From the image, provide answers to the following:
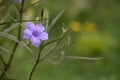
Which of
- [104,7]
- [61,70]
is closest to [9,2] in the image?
[61,70]

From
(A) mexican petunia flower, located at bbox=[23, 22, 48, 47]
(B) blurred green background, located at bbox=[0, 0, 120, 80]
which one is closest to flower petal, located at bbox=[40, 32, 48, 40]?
(A) mexican petunia flower, located at bbox=[23, 22, 48, 47]

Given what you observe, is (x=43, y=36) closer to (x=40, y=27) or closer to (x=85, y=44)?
(x=40, y=27)

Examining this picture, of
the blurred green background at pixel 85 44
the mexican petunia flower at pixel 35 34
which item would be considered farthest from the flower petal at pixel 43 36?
the blurred green background at pixel 85 44

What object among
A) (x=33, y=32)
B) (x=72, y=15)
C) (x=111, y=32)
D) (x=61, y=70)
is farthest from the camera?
(x=72, y=15)

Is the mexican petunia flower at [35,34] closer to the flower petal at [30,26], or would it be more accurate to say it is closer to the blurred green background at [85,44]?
the flower petal at [30,26]

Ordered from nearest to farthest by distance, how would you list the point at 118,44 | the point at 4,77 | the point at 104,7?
the point at 4,77, the point at 118,44, the point at 104,7

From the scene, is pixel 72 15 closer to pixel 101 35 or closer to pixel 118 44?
pixel 101 35
